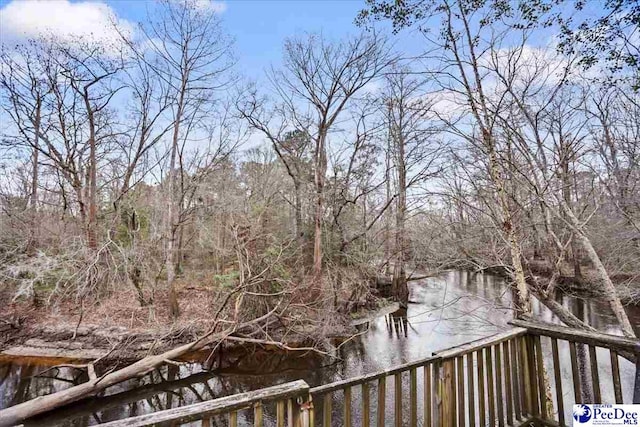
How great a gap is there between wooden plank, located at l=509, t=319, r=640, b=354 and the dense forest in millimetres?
2611

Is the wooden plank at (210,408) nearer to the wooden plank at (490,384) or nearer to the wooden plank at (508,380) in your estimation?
the wooden plank at (490,384)

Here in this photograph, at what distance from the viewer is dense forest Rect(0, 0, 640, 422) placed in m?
5.20

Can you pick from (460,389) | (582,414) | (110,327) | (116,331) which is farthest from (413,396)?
(110,327)

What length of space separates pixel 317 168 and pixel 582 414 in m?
10.2

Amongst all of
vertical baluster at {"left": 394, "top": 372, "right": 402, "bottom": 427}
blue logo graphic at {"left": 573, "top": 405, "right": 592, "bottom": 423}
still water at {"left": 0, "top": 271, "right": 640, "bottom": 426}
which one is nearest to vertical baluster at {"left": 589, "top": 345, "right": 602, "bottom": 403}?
blue logo graphic at {"left": 573, "top": 405, "right": 592, "bottom": 423}

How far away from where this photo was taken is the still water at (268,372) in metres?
6.08

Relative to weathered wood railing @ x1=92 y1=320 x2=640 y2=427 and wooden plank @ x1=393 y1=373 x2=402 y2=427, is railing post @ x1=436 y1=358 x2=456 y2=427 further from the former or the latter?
wooden plank @ x1=393 y1=373 x2=402 y2=427

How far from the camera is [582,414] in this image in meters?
2.21

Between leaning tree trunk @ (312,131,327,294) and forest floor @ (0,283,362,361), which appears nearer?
forest floor @ (0,283,362,361)

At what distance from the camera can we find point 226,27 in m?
10.7

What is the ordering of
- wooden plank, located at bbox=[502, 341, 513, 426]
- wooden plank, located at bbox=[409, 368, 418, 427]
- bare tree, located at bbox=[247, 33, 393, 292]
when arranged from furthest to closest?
1. bare tree, located at bbox=[247, 33, 393, 292]
2. wooden plank, located at bbox=[502, 341, 513, 426]
3. wooden plank, located at bbox=[409, 368, 418, 427]

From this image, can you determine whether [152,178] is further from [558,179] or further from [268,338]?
[558,179]

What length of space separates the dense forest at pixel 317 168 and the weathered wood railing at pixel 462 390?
268cm

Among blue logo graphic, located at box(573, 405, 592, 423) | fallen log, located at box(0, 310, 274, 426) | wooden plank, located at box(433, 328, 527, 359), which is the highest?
wooden plank, located at box(433, 328, 527, 359)
